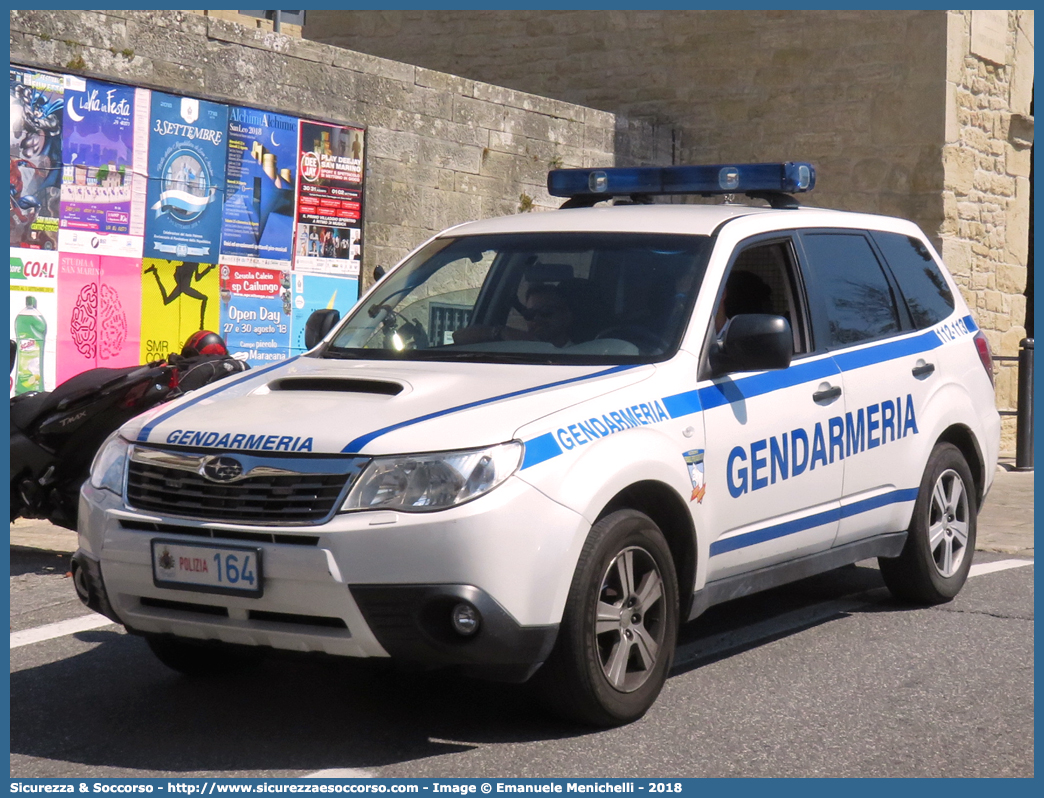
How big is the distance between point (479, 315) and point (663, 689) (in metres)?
1.69

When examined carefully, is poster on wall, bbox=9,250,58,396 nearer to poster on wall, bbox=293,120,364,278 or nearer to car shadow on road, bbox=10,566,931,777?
poster on wall, bbox=293,120,364,278

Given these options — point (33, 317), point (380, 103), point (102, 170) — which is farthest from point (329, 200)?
point (33, 317)

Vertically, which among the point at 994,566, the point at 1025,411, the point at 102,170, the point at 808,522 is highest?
the point at 102,170

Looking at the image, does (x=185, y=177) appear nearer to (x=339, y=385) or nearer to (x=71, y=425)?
(x=71, y=425)

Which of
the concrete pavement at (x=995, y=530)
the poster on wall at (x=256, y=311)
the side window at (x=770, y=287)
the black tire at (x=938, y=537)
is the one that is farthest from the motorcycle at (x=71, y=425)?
the poster on wall at (x=256, y=311)

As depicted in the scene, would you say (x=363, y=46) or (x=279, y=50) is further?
(x=363, y=46)

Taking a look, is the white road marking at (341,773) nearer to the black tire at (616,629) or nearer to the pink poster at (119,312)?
the black tire at (616,629)

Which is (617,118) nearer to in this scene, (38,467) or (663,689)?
(38,467)

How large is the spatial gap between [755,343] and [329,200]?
26.1 ft

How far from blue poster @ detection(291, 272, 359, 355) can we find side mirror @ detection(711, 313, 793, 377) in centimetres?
724

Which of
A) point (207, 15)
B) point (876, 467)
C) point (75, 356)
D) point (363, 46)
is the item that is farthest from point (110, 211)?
point (363, 46)

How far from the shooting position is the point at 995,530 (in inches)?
380

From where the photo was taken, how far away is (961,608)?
22.2ft

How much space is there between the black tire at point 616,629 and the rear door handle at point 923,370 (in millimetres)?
2032
